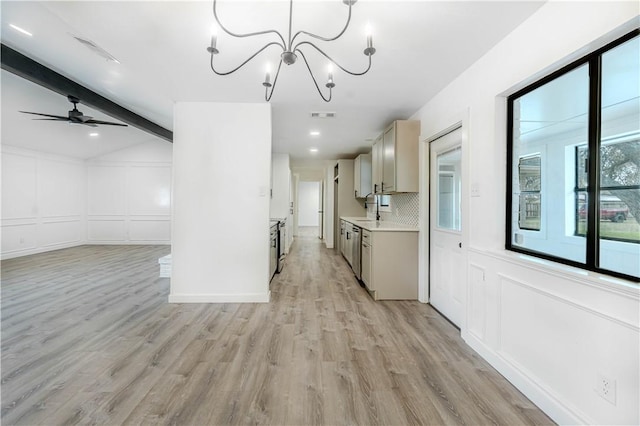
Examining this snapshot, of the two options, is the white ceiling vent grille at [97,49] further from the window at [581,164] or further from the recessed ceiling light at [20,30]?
the window at [581,164]

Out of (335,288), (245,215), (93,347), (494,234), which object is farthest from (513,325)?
(93,347)

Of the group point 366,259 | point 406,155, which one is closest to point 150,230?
point 366,259

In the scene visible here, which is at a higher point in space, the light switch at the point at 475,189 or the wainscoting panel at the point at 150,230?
the light switch at the point at 475,189

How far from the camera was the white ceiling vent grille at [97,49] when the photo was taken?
221 centimetres

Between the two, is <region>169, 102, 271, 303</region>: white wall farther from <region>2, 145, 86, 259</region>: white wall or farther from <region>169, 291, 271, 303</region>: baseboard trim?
<region>2, 145, 86, 259</region>: white wall

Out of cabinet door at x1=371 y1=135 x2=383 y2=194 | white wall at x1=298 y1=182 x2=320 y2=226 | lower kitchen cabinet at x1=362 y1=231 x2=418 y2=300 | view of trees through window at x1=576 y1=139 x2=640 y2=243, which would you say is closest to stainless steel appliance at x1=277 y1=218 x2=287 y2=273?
cabinet door at x1=371 y1=135 x2=383 y2=194

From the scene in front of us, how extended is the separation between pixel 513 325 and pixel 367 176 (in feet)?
14.5

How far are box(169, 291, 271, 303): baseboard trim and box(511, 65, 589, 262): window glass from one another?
9.00ft

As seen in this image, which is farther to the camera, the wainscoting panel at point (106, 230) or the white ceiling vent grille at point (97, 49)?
the wainscoting panel at point (106, 230)

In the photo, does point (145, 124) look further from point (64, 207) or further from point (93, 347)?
point (64, 207)

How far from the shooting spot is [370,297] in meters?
3.61

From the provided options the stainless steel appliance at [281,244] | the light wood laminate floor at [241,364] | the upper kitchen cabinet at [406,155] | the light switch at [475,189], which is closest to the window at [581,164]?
the light switch at [475,189]

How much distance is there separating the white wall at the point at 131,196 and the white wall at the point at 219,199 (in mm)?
5116

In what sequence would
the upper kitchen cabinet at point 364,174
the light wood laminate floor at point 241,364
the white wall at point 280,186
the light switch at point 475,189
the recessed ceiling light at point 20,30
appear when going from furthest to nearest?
the white wall at point 280,186 → the upper kitchen cabinet at point 364,174 → the light switch at point 475,189 → the recessed ceiling light at point 20,30 → the light wood laminate floor at point 241,364
